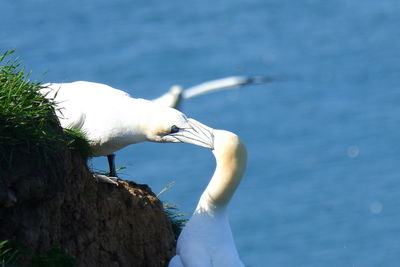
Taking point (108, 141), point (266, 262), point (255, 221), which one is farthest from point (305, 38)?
point (108, 141)

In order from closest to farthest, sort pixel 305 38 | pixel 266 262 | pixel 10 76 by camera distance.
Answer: pixel 10 76 → pixel 266 262 → pixel 305 38

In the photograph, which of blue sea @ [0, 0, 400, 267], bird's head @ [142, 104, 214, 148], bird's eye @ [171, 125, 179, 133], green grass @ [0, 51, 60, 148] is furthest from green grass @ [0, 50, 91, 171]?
blue sea @ [0, 0, 400, 267]

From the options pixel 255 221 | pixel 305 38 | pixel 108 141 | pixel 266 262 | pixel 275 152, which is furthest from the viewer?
pixel 305 38

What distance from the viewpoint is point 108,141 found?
25.7 ft

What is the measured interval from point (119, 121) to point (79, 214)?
0.74 metres

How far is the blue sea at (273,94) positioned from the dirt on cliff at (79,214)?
12.2 m

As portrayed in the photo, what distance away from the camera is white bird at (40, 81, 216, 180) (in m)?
7.72

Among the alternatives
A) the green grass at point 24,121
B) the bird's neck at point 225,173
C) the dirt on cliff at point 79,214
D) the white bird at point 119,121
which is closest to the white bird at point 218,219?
the bird's neck at point 225,173

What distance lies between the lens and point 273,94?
36.2 metres

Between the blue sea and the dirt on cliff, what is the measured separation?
12157mm

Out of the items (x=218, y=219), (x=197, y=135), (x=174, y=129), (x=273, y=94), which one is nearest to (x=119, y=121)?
(x=174, y=129)

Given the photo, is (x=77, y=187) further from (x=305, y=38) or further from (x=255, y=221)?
(x=305, y=38)

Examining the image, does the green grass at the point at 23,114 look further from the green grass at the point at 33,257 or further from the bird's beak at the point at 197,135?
the bird's beak at the point at 197,135

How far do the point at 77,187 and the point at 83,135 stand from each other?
47cm
